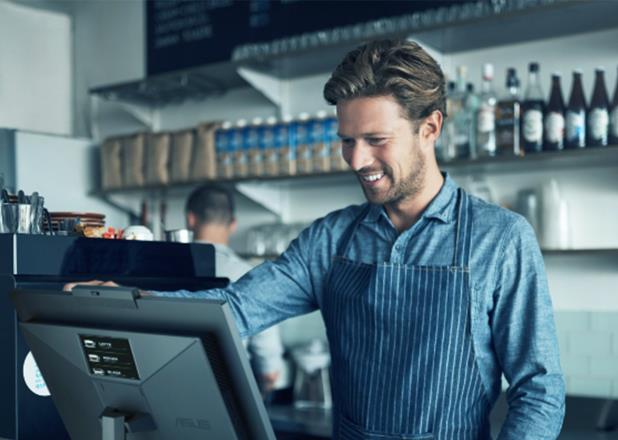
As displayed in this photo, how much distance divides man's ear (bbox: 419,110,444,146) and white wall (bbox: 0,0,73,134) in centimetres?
303

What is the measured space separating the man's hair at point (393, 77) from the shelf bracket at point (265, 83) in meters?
1.77

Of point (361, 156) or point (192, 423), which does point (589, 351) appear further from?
point (192, 423)

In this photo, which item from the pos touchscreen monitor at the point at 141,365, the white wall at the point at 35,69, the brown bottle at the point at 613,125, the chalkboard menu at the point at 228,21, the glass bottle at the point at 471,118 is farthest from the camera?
the white wall at the point at 35,69

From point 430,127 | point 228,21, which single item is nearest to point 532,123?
point 430,127

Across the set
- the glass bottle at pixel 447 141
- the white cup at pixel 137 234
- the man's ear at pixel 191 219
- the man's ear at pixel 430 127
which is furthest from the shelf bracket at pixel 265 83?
the man's ear at pixel 430 127

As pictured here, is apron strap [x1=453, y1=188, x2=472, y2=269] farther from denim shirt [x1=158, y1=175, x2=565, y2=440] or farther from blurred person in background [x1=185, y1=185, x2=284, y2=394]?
blurred person in background [x1=185, y1=185, x2=284, y2=394]

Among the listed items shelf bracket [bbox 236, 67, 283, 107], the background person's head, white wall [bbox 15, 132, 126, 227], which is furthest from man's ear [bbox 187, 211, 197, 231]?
white wall [bbox 15, 132, 126, 227]

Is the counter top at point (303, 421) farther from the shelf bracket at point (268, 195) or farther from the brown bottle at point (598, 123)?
the brown bottle at point (598, 123)

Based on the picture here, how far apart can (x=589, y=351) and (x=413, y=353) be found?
153 centimetres

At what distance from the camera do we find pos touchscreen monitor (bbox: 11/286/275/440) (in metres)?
1.06

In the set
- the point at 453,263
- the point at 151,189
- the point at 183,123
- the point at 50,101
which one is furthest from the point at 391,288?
the point at 50,101

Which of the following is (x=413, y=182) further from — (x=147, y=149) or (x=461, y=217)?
(x=147, y=149)

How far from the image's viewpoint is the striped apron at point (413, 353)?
5.15 feet

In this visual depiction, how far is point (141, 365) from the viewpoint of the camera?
1140mm
